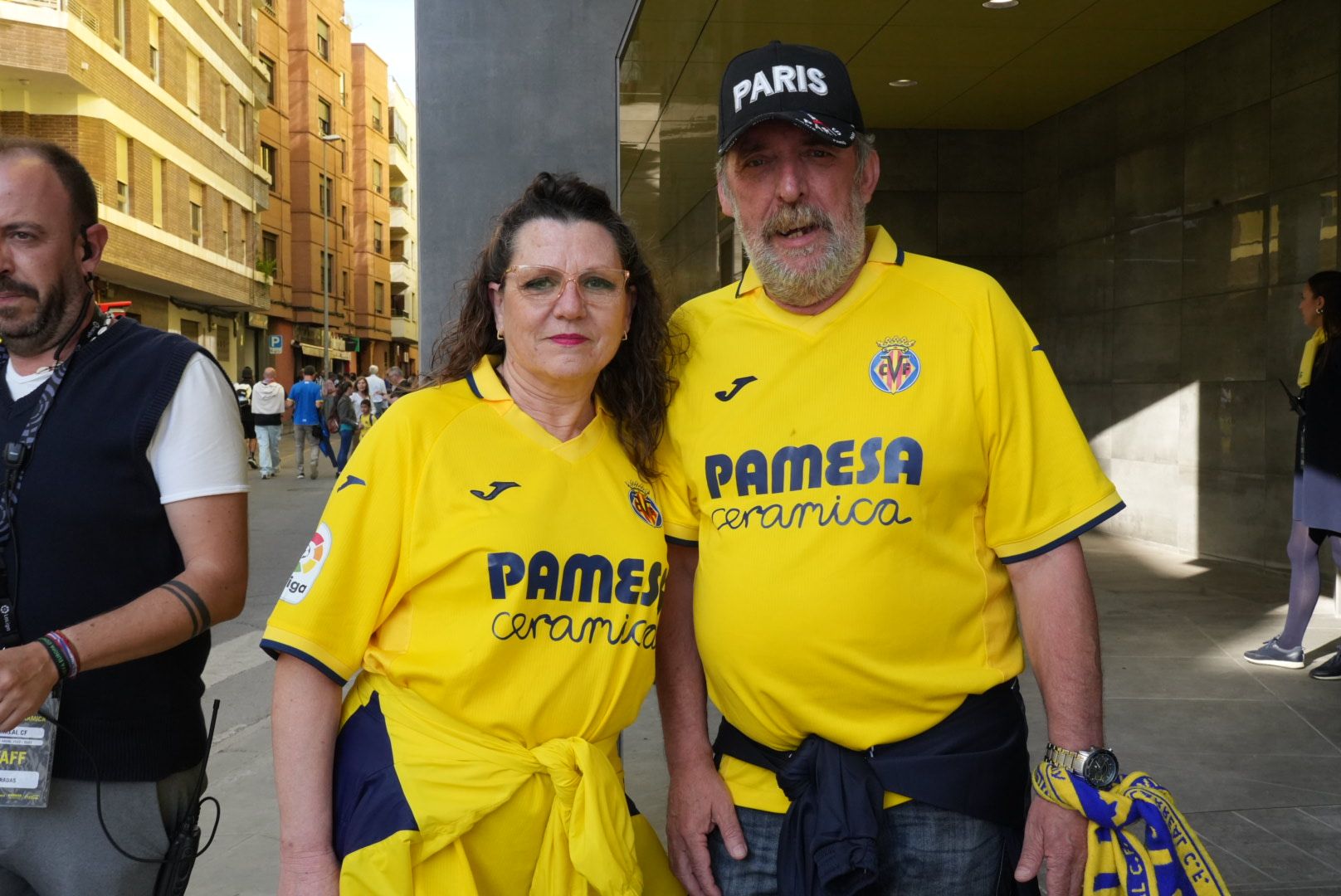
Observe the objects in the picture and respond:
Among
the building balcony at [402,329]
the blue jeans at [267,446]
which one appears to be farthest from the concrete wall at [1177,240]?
the building balcony at [402,329]

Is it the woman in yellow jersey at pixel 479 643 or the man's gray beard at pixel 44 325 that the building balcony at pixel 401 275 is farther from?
the woman in yellow jersey at pixel 479 643

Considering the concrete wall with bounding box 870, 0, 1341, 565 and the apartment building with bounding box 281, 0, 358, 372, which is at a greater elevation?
the apartment building with bounding box 281, 0, 358, 372

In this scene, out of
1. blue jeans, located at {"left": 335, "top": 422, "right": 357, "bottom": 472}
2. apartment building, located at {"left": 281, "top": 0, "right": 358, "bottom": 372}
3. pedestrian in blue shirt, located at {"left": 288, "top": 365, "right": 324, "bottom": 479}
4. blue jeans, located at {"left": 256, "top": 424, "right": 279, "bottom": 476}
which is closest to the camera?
blue jeans, located at {"left": 256, "top": 424, "right": 279, "bottom": 476}

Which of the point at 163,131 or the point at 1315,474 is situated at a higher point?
the point at 163,131

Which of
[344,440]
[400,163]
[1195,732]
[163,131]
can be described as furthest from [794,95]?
[400,163]

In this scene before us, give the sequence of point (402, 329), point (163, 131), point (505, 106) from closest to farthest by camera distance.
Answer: point (505, 106)
point (163, 131)
point (402, 329)

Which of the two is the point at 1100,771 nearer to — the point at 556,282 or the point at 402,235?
the point at 556,282

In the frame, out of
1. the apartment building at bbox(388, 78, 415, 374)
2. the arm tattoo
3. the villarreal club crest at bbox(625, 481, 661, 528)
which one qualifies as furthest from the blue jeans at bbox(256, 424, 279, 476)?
the apartment building at bbox(388, 78, 415, 374)

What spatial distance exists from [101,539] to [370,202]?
57.3 m

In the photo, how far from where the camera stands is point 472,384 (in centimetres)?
228

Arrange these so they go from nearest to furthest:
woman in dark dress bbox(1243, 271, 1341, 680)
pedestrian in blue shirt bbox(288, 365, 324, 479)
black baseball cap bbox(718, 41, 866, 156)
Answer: black baseball cap bbox(718, 41, 866, 156)
woman in dark dress bbox(1243, 271, 1341, 680)
pedestrian in blue shirt bbox(288, 365, 324, 479)

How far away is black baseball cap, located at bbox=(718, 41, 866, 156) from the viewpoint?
2.24 m

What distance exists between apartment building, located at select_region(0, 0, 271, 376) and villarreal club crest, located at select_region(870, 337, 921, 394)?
2221 cm

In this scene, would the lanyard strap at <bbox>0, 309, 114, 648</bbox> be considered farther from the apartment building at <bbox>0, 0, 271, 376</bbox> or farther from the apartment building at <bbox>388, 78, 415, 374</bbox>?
the apartment building at <bbox>388, 78, 415, 374</bbox>
